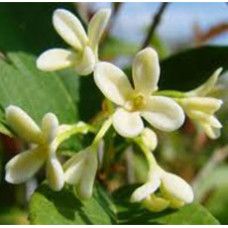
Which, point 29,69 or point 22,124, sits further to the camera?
point 29,69

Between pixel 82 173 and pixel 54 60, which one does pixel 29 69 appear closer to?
pixel 54 60

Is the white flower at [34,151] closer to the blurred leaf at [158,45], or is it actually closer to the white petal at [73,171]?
the white petal at [73,171]

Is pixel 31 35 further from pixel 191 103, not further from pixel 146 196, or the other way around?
pixel 146 196

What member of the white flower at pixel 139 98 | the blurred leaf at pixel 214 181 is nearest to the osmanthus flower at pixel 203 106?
the white flower at pixel 139 98

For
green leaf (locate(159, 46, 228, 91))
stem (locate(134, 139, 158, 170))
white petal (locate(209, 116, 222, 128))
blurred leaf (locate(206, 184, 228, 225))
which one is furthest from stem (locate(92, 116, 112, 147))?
blurred leaf (locate(206, 184, 228, 225))

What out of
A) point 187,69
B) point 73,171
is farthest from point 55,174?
point 187,69

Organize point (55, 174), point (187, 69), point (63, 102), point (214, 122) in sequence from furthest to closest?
point (187, 69) → point (63, 102) → point (214, 122) → point (55, 174)
